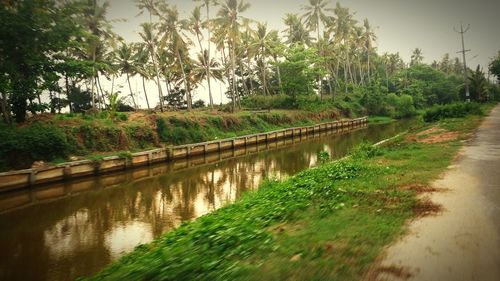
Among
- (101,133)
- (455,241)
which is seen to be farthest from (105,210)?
(455,241)

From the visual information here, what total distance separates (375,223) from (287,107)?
1661 inches

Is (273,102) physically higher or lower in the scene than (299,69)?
lower

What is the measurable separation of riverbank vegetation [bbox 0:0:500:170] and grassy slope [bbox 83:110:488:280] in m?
14.9

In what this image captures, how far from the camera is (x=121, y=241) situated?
29.6 ft

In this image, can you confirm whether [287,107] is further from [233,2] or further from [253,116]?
[233,2]

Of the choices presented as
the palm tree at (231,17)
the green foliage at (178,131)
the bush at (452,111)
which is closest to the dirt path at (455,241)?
the green foliage at (178,131)

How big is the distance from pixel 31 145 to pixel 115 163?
172 inches

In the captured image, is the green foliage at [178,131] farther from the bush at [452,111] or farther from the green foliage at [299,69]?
the green foliage at [299,69]

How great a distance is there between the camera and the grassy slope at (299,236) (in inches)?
166

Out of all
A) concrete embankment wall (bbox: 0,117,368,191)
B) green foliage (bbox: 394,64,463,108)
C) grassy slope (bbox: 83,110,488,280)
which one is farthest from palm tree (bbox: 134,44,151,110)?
green foliage (bbox: 394,64,463,108)

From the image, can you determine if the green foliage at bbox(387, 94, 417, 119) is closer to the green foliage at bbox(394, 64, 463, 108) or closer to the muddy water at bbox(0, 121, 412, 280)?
the green foliage at bbox(394, 64, 463, 108)

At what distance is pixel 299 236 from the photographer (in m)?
5.25

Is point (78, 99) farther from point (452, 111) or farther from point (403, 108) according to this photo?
point (403, 108)

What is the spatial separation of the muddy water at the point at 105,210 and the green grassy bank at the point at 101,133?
8.76 ft
